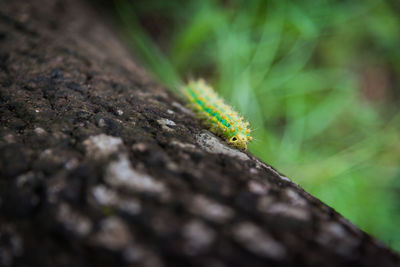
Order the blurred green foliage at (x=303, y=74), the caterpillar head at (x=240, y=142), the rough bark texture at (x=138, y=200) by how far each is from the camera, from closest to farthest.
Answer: the rough bark texture at (x=138, y=200) < the caterpillar head at (x=240, y=142) < the blurred green foliage at (x=303, y=74)

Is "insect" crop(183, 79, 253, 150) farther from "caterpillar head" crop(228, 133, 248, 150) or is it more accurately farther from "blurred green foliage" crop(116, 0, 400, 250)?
"blurred green foliage" crop(116, 0, 400, 250)

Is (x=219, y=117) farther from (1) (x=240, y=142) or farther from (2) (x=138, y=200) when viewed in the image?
(2) (x=138, y=200)

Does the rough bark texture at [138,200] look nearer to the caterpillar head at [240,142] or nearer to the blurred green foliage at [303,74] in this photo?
the caterpillar head at [240,142]

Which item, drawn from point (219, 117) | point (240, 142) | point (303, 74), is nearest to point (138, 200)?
point (240, 142)

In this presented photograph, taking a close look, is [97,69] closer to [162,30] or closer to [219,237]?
[219,237]

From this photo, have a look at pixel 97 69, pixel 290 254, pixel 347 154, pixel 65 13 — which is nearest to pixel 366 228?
pixel 347 154

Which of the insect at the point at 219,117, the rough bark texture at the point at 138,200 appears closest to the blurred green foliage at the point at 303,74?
the insect at the point at 219,117

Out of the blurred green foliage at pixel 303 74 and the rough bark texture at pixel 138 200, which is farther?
the blurred green foliage at pixel 303 74
